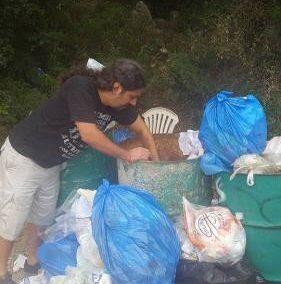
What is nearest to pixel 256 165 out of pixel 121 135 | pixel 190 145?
pixel 190 145

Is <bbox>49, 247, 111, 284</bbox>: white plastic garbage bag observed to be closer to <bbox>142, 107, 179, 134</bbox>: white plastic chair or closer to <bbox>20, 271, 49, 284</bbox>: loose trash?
<bbox>20, 271, 49, 284</bbox>: loose trash

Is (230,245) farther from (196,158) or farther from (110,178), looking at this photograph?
(110,178)

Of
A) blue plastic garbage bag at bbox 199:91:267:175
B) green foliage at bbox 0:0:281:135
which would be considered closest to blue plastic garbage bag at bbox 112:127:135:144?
blue plastic garbage bag at bbox 199:91:267:175

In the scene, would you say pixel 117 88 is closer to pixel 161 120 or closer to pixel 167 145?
pixel 167 145

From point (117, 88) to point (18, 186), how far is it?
2.81ft

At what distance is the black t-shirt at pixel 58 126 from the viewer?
3.33 m

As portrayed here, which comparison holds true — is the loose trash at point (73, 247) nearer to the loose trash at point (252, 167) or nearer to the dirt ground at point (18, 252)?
the dirt ground at point (18, 252)

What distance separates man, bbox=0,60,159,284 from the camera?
3256 mm

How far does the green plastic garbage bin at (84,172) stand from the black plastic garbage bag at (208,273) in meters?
0.97

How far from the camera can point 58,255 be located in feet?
11.6

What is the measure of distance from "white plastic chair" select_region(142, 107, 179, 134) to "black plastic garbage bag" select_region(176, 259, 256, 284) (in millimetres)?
1286

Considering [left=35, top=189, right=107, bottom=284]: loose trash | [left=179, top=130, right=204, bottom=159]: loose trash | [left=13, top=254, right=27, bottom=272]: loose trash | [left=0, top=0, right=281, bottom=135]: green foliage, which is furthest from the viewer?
[left=0, top=0, right=281, bottom=135]: green foliage

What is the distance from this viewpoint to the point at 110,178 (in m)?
4.05

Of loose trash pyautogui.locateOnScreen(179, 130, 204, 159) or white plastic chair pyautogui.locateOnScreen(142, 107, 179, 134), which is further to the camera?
white plastic chair pyautogui.locateOnScreen(142, 107, 179, 134)
